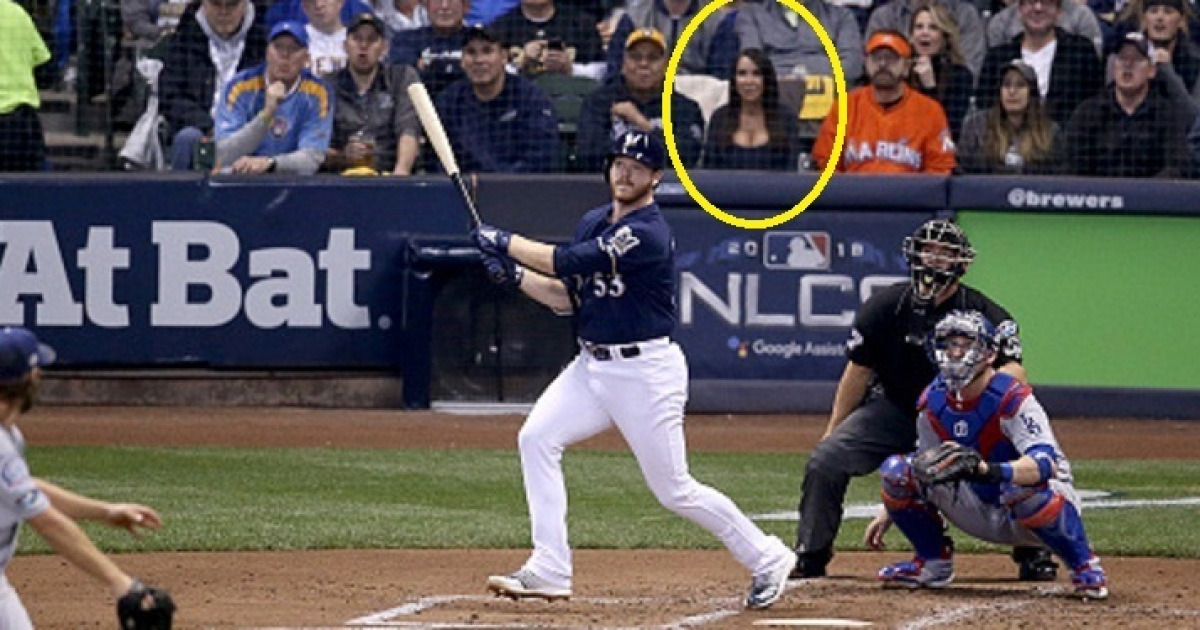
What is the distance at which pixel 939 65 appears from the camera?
17062mm

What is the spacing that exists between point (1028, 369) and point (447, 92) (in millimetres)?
4590

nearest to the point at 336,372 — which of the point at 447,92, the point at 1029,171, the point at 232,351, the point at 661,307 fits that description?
the point at 232,351

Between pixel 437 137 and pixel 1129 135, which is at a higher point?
pixel 437 137

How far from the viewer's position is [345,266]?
55.2 ft

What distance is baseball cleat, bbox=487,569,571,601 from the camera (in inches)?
358

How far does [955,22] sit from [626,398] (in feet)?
29.4

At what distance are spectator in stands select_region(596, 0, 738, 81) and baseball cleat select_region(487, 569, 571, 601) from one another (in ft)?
28.1

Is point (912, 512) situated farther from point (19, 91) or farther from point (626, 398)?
point (19, 91)

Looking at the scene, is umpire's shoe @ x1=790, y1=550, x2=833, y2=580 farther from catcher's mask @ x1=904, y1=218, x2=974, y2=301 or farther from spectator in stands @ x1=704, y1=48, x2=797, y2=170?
spectator in stands @ x1=704, y1=48, x2=797, y2=170

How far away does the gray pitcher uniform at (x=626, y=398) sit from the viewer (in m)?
9.05

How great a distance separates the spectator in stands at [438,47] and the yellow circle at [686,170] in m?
1.60

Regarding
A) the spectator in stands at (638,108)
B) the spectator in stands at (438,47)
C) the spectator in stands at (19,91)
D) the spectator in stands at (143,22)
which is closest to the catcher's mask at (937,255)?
the spectator in stands at (638,108)

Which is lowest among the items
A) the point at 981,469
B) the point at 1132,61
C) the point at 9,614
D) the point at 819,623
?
the point at 819,623

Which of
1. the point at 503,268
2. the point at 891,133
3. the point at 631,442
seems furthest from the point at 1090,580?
the point at 891,133
